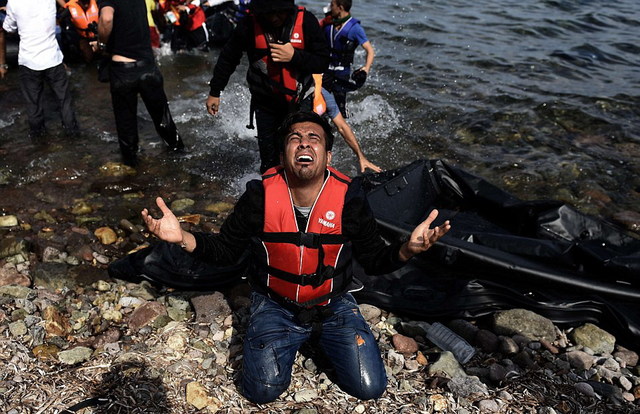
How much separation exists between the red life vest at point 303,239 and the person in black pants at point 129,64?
3577 mm

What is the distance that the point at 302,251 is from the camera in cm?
354

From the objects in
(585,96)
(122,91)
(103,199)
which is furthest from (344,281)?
(585,96)

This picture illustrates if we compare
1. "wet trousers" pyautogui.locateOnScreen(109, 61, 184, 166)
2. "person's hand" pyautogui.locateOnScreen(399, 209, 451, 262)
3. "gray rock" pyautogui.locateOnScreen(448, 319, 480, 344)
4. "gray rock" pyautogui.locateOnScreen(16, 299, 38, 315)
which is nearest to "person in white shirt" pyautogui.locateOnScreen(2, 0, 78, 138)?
"wet trousers" pyautogui.locateOnScreen(109, 61, 184, 166)

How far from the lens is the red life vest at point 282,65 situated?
5156 mm

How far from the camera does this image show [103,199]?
6332mm

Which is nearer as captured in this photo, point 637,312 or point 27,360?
point 27,360

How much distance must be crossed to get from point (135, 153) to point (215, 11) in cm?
882

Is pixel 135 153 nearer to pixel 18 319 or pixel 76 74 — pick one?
pixel 18 319

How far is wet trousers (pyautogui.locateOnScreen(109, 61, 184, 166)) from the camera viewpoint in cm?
641

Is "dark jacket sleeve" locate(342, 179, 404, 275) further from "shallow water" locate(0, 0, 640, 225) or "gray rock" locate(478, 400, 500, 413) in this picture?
"shallow water" locate(0, 0, 640, 225)

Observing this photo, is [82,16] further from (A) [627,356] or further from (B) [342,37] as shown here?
(A) [627,356]

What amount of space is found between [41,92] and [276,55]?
445cm

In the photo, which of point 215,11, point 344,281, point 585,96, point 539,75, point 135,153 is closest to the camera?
point 344,281

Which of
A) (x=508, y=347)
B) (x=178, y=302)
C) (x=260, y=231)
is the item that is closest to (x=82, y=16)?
(x=178, y=302)
